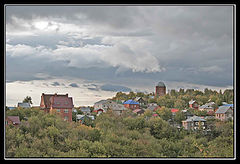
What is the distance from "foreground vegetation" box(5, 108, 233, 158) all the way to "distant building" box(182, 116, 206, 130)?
5.01 ft

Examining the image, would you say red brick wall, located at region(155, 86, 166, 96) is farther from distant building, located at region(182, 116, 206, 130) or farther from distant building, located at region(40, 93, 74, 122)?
distant building, located at region(40, 93, 74, 122)

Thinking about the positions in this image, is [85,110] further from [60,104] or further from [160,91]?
[160,91]

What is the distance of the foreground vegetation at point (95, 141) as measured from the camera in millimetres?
6441

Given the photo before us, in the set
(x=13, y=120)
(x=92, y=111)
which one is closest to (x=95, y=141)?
(x=13, y=120)

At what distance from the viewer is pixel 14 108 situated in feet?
30.6

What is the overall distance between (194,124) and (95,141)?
6900 millimetres

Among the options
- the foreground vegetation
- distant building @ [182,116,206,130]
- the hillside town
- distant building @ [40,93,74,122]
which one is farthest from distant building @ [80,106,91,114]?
distant building @ [182,116,206,130]

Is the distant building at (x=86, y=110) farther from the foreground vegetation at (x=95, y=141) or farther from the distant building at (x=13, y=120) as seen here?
the distant building at (x=13, y=120)

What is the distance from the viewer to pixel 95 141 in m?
6.88

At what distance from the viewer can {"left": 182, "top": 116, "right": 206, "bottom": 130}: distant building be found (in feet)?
39.6

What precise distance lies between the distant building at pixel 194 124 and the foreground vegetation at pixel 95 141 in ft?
5.01
